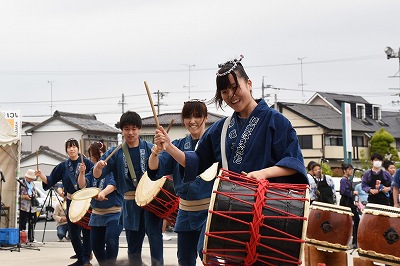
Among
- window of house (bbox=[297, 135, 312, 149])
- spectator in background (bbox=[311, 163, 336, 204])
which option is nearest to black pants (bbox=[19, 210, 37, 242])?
spectator in background (bbox=[311, 163, 336, 204])

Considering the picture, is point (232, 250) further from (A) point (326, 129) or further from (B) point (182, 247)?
(A) point (326, 129)

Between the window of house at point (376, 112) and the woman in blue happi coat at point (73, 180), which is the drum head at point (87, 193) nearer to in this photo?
the woman in blue happi coat at point (73, 180)

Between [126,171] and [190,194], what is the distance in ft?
4.74

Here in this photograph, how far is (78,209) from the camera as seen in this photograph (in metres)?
9.70

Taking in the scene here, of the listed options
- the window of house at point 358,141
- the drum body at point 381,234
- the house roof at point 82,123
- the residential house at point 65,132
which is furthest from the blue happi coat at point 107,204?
the window of house at point 358,141

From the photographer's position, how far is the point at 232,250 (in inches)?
158

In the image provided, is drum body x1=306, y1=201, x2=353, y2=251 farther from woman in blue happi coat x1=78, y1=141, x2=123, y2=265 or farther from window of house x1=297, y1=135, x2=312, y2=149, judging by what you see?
window of house x1=297, y1=135, x2=312, y2=149

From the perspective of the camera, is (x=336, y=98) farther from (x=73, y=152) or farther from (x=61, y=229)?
(x=73, y=152)

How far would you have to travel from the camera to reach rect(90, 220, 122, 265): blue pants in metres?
8.18

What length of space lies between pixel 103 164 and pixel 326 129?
42803 millimetres

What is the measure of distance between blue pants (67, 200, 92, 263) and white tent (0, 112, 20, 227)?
4902 mm

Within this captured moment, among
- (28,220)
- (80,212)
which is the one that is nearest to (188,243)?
(80,212)

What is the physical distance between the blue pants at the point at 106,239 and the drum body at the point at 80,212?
2.55 feet

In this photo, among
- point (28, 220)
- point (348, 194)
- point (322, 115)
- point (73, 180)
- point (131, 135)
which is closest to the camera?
point (131, 135)
